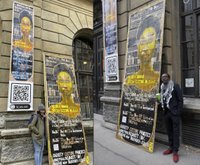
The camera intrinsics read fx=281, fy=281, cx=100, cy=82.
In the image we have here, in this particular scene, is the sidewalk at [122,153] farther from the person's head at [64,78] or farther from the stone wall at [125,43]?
the person's head at [64,78]

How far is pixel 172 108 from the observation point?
2.58 feet

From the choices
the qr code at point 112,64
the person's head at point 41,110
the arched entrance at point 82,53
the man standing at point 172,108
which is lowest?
the person's head at point 41,110

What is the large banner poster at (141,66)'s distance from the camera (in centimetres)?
75

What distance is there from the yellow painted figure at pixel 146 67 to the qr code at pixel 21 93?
262 centimetres

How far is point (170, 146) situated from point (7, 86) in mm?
2667

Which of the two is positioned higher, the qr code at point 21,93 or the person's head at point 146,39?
the person's head at point 146,39

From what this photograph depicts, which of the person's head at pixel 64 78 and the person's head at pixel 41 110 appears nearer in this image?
the person's head at pixel 41 110

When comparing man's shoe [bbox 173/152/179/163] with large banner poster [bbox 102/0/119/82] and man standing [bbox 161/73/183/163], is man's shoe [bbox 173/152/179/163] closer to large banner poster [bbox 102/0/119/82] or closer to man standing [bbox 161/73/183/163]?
man standing [bbox 161/73/183/163]

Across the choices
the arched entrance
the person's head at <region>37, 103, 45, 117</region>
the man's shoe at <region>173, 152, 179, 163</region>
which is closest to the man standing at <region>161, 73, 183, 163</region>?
the man's shoe at <region>173, 152, 179, 163</region>

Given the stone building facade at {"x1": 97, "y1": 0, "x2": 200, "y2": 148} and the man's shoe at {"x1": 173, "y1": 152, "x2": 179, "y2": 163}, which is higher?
the stone building facade at {"x1": 97, "y1": 0, "x2": 200, "y2": 148}

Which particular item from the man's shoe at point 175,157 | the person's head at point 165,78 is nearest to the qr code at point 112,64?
the person's head at point 165,78

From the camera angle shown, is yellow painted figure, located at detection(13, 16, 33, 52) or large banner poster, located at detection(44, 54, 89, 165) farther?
yellow painted figure, located at detection(13, 16, 33, 52)

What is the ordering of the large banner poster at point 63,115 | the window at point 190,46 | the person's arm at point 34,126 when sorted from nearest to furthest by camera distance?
the window at point 190,46 → the person's arm at point 34,126 → the large banner poster at point 63,115

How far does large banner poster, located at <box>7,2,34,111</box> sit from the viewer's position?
125 inches
